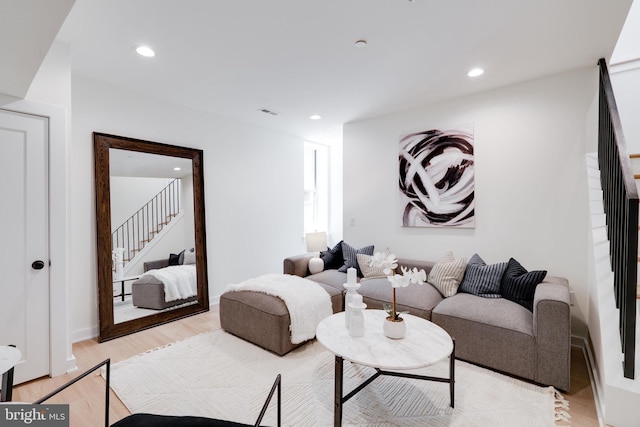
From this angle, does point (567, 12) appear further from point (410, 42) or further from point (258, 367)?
point (258, 367)

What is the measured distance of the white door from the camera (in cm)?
213

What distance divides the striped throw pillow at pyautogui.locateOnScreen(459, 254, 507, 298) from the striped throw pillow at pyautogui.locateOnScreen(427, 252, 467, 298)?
0.07m

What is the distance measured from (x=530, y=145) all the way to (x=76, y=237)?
4696 mm

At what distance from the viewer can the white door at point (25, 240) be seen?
6.98 feet

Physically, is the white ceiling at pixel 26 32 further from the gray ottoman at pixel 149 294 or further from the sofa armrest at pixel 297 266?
the sofa armrest at pixel 297 266

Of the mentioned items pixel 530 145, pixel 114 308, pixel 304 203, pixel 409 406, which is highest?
pixel 530 145

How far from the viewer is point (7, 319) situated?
2.12 meters

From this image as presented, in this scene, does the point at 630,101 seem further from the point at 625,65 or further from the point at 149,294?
the point at 149,294

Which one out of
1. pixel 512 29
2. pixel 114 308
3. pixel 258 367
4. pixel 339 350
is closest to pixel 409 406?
pixel 339 350

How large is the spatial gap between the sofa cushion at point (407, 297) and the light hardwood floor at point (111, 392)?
3.51 ft

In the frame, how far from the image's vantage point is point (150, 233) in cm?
345

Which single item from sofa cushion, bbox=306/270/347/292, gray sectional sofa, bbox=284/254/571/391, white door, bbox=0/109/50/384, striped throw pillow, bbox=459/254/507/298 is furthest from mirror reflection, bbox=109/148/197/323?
striped throw pillow, bbox=459/254/507/298

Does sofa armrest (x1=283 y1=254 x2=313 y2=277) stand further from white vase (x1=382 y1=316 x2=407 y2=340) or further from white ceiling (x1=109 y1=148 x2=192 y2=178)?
white vase (x1=382 y1=316 x2=407 y2=340)

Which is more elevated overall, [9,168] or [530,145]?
[530,145]
